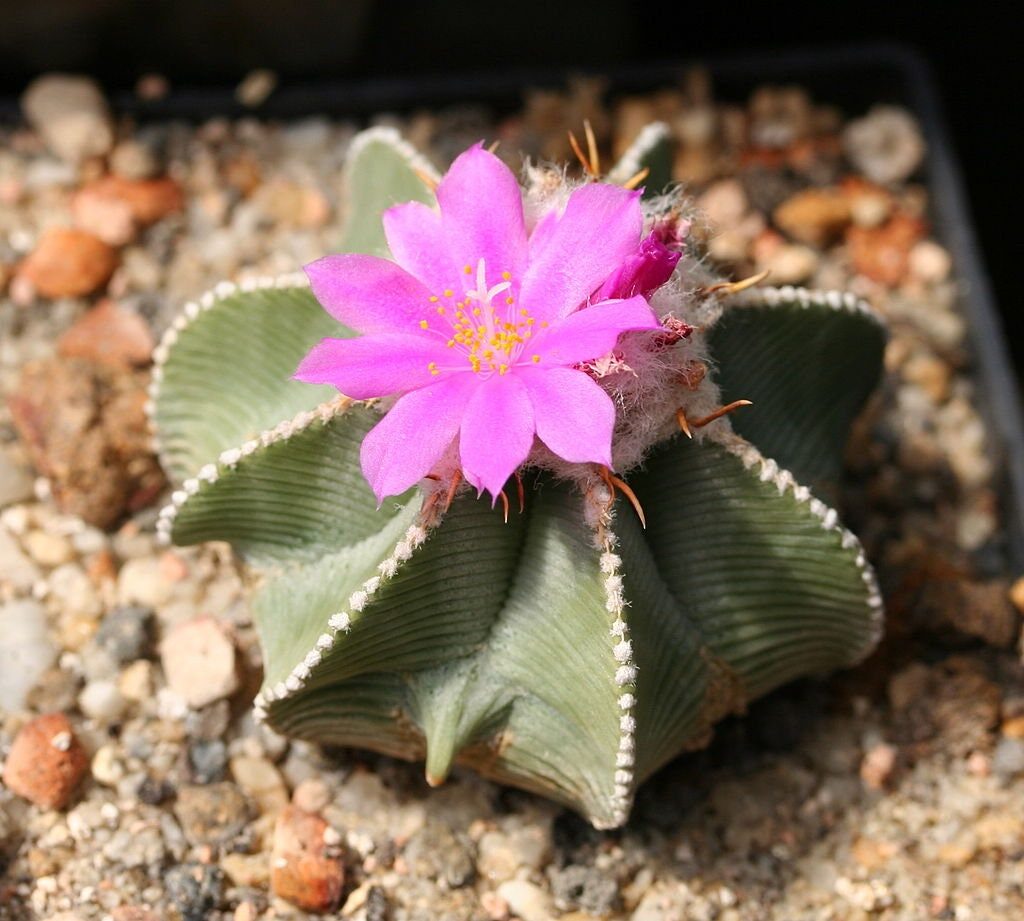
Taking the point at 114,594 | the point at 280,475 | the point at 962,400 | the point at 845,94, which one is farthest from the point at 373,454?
the point at 845,94

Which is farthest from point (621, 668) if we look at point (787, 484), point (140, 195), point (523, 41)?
point (523, 41)

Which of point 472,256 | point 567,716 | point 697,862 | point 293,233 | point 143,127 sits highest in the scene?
point 472,256

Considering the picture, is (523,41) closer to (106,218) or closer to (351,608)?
(106,218)

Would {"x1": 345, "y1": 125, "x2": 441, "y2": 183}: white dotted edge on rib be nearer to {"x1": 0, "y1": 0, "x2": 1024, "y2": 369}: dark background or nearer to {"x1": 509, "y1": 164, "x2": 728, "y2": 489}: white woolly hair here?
{"x1": 509, "y1": 164, "x2": 728, "y2": 489}: white woolly hair

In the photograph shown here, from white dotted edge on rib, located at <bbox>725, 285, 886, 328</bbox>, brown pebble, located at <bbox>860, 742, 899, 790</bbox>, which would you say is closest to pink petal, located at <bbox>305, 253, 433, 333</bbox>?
white dotted edge on rib, located at <bbox>725, 285, 886, 328</bbox>

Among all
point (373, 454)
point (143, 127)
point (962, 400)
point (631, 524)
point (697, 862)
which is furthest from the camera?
point (143, 127)

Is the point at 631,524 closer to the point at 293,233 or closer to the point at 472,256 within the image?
the point at 472,256
